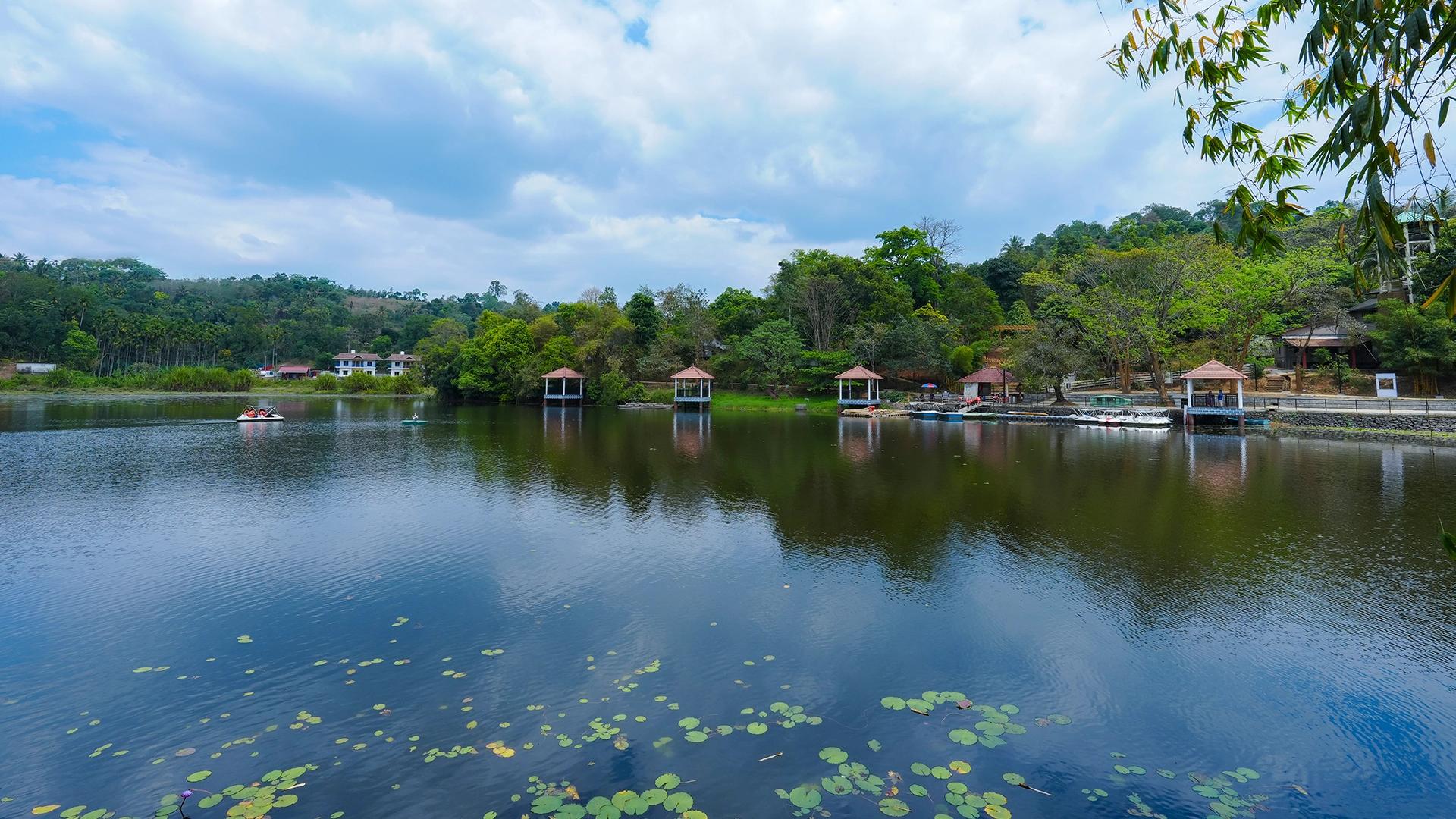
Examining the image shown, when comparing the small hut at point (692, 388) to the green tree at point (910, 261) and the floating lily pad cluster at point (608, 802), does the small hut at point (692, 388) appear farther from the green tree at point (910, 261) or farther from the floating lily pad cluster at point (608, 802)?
the floating lily pad cluster at point (608, 802)

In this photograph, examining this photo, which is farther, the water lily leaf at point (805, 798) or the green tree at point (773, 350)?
the green tree at point (773, 350)

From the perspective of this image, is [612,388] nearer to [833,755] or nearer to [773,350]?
[773,350]

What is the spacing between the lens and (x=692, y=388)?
46.9 m

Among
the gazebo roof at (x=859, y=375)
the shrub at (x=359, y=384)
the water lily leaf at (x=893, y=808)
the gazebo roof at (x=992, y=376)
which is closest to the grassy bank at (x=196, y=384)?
the shrub at (x=359, y=384)

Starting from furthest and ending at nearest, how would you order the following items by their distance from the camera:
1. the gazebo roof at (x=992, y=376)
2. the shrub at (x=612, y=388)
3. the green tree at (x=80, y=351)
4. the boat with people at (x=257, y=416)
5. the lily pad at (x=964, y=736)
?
the green tree at (x=80, y=351) → the shrub at (x=612, y=388) → the gazebo roof at (x=992, y=376) → the boat with people at (x=257, y=416) → the lily pad at (x=964, y=736)

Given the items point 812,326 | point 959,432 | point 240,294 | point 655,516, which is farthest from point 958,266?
point 240,294

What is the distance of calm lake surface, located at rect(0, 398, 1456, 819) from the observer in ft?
13.6

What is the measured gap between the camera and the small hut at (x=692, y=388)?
42.1m

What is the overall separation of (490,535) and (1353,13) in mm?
10428

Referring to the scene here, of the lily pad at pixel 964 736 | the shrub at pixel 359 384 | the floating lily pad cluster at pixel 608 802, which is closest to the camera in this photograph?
the floating lily pad cluster at pixel 608 802

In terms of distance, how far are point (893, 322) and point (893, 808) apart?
41.0 m

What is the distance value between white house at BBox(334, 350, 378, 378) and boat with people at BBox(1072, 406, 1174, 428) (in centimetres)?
7680

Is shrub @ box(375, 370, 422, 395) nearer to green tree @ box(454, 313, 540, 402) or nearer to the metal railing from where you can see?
green tree @ box(454, 313, 540, 402)

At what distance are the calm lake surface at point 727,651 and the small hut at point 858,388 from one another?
2525cm
